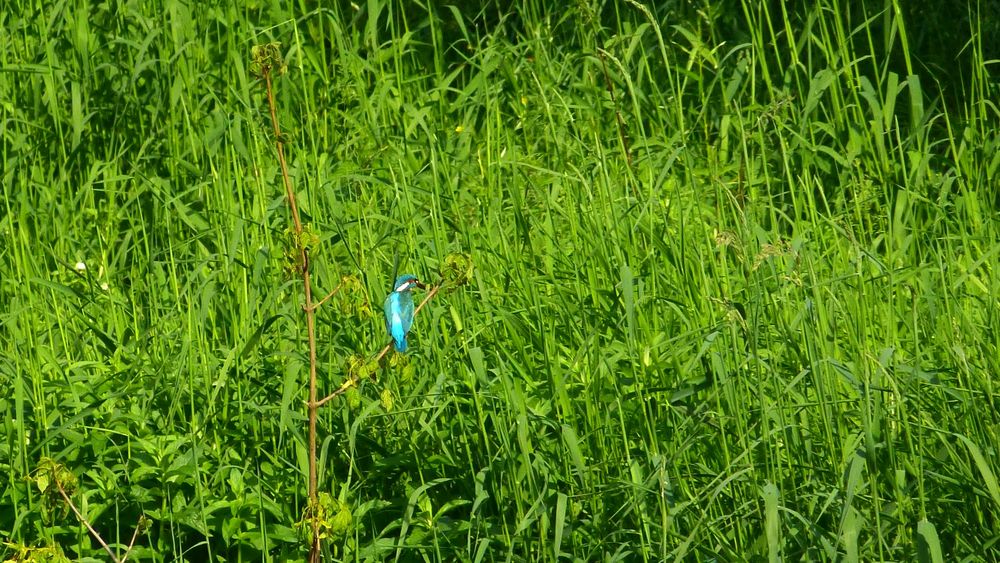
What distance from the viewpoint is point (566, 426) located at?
2.32 meters

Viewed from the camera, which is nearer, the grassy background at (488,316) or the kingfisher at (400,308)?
the grassy background at (488,316)

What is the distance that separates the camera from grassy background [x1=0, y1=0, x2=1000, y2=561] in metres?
2.24

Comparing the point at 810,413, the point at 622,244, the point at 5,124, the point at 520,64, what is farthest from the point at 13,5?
the point at 810,413

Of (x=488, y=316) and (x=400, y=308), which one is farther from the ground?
(x=400, y=308)

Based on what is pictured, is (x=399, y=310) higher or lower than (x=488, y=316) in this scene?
higher

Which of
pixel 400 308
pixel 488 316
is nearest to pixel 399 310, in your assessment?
pixel 400 308

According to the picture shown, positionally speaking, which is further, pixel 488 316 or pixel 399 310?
pixel 488 316

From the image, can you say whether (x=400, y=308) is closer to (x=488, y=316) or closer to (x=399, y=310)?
(x=399, y=310)

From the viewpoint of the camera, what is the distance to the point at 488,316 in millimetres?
2768

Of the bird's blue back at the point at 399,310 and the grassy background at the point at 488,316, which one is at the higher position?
the bird's blue back at the point at 399,310

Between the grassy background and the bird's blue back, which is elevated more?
the bird's blue back

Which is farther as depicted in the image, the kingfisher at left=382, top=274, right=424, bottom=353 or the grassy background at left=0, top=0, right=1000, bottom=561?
the kingfisher at left=382, top=274, right=424, bottom=353

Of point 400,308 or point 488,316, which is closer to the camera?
point 400,308

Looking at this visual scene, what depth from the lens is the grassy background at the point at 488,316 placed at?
224 cm
